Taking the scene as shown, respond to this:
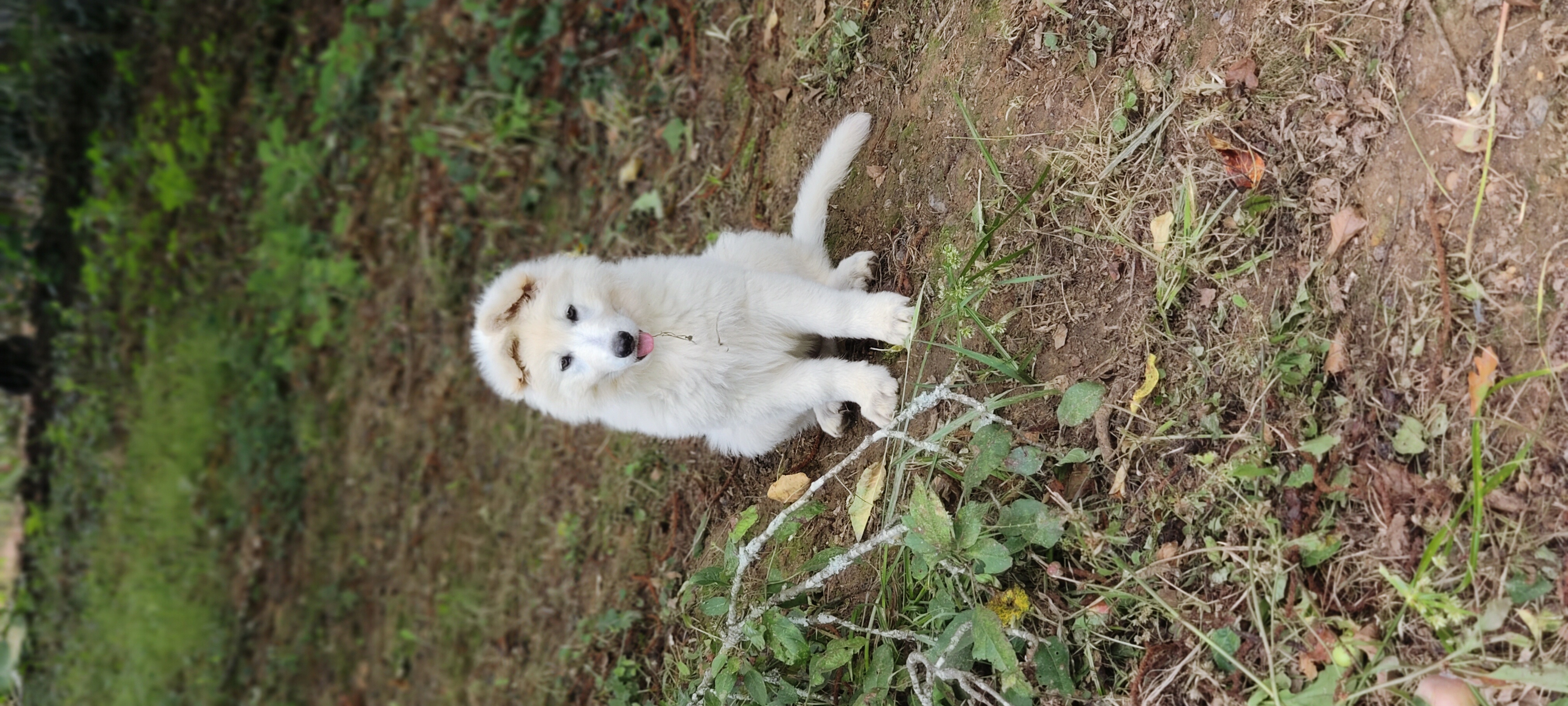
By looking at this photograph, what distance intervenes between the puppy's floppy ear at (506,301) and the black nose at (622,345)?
39cm

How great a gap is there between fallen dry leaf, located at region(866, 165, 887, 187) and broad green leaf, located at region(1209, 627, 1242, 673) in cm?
168

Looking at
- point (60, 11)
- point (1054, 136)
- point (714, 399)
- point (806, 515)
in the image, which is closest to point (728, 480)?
point (714, 399)

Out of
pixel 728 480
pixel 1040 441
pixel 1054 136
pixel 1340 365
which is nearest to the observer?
pixel 1340 365

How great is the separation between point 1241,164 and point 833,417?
1.36 metres

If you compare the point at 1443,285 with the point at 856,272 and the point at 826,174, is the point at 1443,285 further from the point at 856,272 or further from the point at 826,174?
the point at 826,174

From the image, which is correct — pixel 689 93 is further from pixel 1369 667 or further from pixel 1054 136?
pixel 1369 667

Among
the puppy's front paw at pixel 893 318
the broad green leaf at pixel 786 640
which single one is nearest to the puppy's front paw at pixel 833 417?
the puppy's front paw at pixel 893 318

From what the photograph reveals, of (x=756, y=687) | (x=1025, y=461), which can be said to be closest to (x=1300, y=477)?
(x=1025, y=461)

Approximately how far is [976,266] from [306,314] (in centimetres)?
488

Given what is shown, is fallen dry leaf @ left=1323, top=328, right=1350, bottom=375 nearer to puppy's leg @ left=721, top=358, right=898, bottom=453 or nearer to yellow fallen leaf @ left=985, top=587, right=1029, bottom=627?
yellow fallen leaf @ left=985, top=587, right=1029, bottom=627

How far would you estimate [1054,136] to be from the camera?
244 cm

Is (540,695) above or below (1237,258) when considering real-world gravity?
below

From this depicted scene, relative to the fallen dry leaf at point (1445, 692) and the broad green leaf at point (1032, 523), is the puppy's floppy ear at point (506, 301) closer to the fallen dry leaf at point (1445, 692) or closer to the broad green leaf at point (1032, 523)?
the broad green leaf at point (1032, 523)

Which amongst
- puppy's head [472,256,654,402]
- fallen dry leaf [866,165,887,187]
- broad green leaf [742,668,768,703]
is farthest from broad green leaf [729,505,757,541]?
fallen dry leaf [866,165,887,187]
